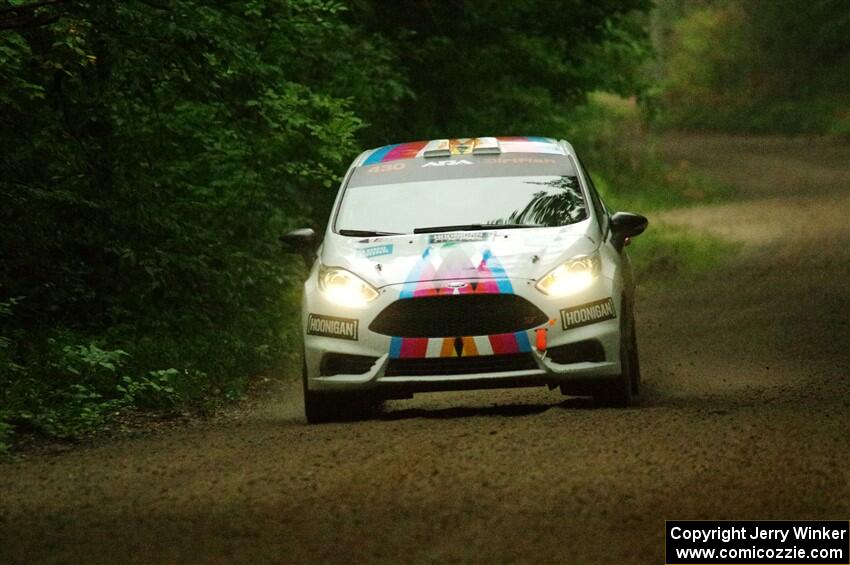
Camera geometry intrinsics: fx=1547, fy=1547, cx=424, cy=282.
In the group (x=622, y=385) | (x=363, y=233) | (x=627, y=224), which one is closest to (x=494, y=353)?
(x=622, y=385)

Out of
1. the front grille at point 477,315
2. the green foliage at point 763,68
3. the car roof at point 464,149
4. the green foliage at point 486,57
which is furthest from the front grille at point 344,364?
the green foliage at point 763,68

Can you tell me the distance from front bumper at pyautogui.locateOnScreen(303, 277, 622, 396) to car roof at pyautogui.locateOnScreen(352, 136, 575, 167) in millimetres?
2058

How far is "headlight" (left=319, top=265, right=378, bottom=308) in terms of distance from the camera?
10359 mm

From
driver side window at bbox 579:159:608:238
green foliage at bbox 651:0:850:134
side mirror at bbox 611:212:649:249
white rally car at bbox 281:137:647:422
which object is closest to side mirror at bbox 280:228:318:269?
white rally car at bbox 281:137:647:422

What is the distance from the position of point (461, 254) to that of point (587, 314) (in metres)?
0.93

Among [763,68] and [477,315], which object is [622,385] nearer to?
[477,315]

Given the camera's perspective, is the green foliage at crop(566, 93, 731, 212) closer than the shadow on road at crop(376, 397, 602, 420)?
No

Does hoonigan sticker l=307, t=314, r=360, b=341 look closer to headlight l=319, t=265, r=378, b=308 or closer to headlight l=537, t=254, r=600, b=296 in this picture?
headlight l=319, t=265, r=378, b=308

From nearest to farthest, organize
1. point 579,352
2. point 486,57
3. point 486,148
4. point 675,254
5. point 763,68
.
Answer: point 579,352
point 486,148
point 675,254
point 486,57
point 763,68

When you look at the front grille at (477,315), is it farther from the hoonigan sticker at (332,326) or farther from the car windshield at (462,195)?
the car windshield at (462,195)

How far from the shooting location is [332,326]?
34.3ft

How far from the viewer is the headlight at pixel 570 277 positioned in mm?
10245

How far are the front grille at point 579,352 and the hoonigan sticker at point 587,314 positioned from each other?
126mm

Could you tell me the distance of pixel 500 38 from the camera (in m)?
24.9
